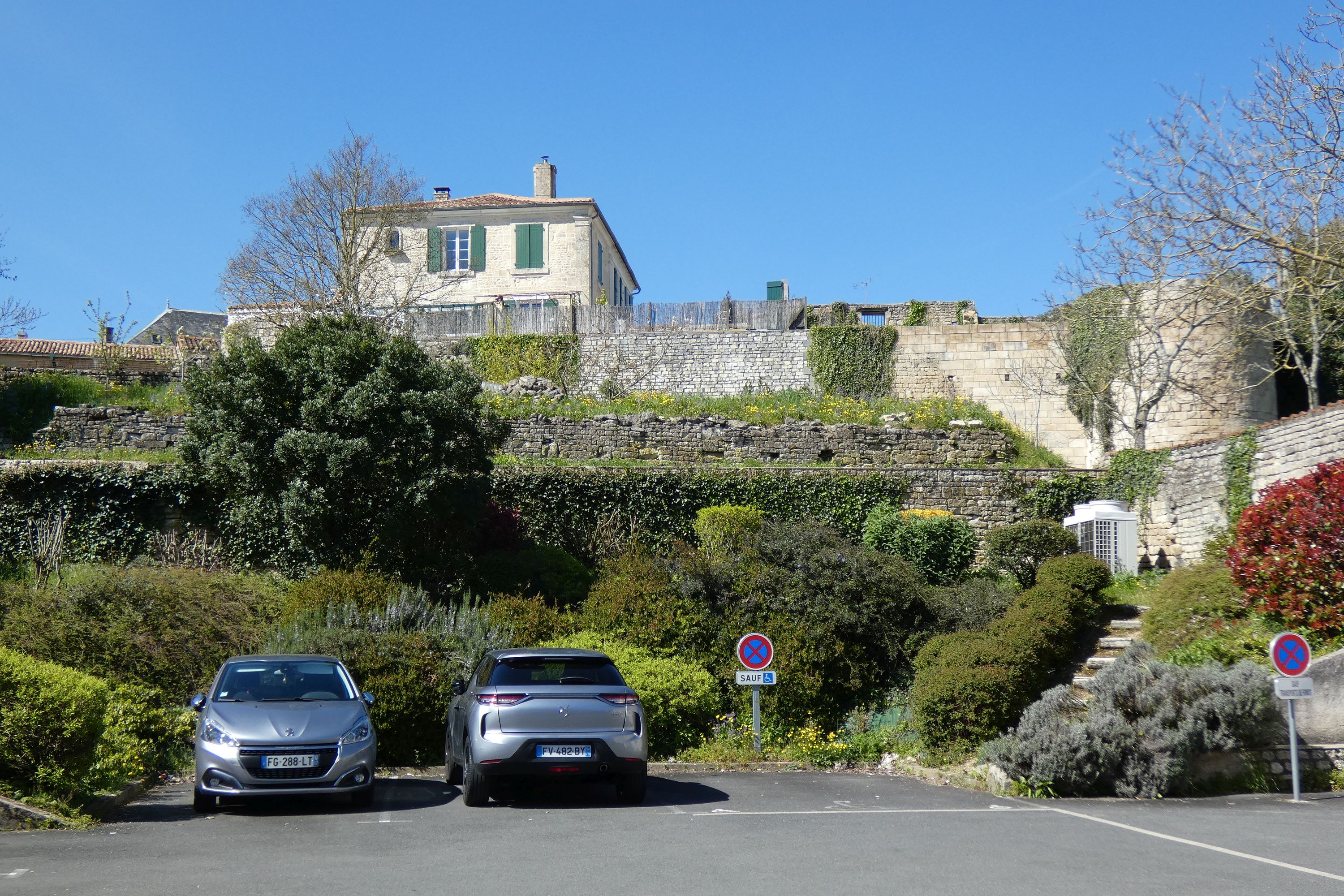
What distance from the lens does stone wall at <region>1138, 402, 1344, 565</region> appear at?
52.0 ft

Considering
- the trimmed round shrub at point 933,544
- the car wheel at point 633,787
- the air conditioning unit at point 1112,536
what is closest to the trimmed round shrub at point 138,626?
the car wheel at point 633,787

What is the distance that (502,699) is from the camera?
372 inches

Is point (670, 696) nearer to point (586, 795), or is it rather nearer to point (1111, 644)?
point (586, 795)

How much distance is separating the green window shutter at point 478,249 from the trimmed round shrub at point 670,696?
27.1 metres

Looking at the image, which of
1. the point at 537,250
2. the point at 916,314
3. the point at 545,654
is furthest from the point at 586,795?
the point at 537,250

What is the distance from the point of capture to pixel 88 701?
8.88 m

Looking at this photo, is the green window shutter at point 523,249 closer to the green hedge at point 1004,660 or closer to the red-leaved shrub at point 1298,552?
the green hedge at point 1004,660

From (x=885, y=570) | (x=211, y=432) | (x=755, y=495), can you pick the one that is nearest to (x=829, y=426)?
(x=755, y=495)

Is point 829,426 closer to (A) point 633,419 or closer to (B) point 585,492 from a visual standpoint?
(A) point 633,419

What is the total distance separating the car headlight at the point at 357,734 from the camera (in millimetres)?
9484

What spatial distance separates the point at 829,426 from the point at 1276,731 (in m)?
14.3

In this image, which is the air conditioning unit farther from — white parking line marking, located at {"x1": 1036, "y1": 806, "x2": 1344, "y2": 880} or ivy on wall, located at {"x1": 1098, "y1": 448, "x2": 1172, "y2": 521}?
white parking line marking, located at {"x1": 1036, "y1": 806, "x2": 1344, "y2": 880}

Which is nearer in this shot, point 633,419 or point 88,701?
point 88,701

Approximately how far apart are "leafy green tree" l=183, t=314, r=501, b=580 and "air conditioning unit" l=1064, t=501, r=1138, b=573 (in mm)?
10533
